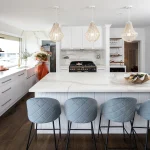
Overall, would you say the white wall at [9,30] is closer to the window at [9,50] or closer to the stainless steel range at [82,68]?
the window at [9,50]

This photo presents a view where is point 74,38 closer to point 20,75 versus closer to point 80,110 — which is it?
point 20,75

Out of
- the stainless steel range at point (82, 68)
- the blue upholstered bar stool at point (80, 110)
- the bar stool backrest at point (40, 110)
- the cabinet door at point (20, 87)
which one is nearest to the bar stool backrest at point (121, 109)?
the blue upholstered bar stool at point (80, 110)

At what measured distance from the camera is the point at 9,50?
267 inches

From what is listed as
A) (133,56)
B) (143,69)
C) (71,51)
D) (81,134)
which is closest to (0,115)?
(81,134)

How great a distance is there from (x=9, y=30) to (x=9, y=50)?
2.44 feet

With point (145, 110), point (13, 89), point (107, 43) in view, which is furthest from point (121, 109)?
point (107, 43)

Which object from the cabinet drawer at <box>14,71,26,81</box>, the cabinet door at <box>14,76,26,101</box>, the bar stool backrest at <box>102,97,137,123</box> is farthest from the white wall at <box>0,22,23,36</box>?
the bar stool backrest at <box>102,97,137,123</box>

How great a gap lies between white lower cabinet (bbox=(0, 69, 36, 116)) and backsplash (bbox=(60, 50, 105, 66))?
157 cm

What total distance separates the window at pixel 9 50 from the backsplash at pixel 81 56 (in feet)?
5.62

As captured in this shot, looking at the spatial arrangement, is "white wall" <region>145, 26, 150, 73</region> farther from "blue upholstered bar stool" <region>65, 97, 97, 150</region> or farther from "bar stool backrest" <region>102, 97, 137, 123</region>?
"blue upholstered bar stool" <region>65, 97, 97, 150</region>

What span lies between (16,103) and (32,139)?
237 cm

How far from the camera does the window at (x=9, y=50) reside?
6192 mm

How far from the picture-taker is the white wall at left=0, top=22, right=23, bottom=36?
574cm

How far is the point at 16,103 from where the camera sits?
5281 mm
